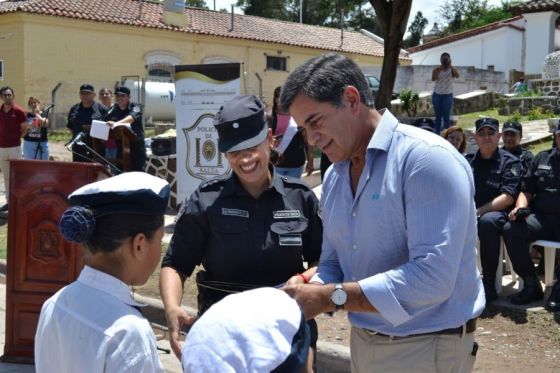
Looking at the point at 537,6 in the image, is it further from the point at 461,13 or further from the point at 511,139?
the point at 461,13

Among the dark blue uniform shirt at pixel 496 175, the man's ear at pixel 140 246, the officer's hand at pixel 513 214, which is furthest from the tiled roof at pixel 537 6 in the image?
the man's ear at pixel 140 246

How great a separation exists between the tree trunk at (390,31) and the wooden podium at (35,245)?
30.1 feet

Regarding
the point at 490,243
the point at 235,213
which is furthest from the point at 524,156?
the point at 235,213

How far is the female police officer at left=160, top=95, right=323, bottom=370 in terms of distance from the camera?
3.05 meters

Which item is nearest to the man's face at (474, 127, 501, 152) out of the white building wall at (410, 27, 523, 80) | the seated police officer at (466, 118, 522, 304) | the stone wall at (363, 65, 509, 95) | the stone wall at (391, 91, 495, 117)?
the seated police officer at (466, 118, 522, 304)

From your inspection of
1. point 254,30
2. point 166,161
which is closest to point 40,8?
point 254,30

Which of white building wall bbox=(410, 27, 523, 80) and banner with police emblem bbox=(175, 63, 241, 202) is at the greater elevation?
white building wall bbox=(410, 27, 523, 80)

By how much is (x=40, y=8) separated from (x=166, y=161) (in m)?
20.5

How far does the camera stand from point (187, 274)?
10.6ft

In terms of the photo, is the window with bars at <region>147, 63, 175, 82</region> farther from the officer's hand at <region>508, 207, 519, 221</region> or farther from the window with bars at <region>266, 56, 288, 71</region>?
the officer's hand at <region>508, 207, 519, 221</region>

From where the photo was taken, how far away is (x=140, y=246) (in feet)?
7.20

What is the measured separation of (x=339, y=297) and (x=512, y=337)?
3.67 meters

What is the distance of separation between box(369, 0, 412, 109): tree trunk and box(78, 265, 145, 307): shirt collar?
11903 millimetres

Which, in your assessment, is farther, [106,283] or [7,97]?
[7,97]
